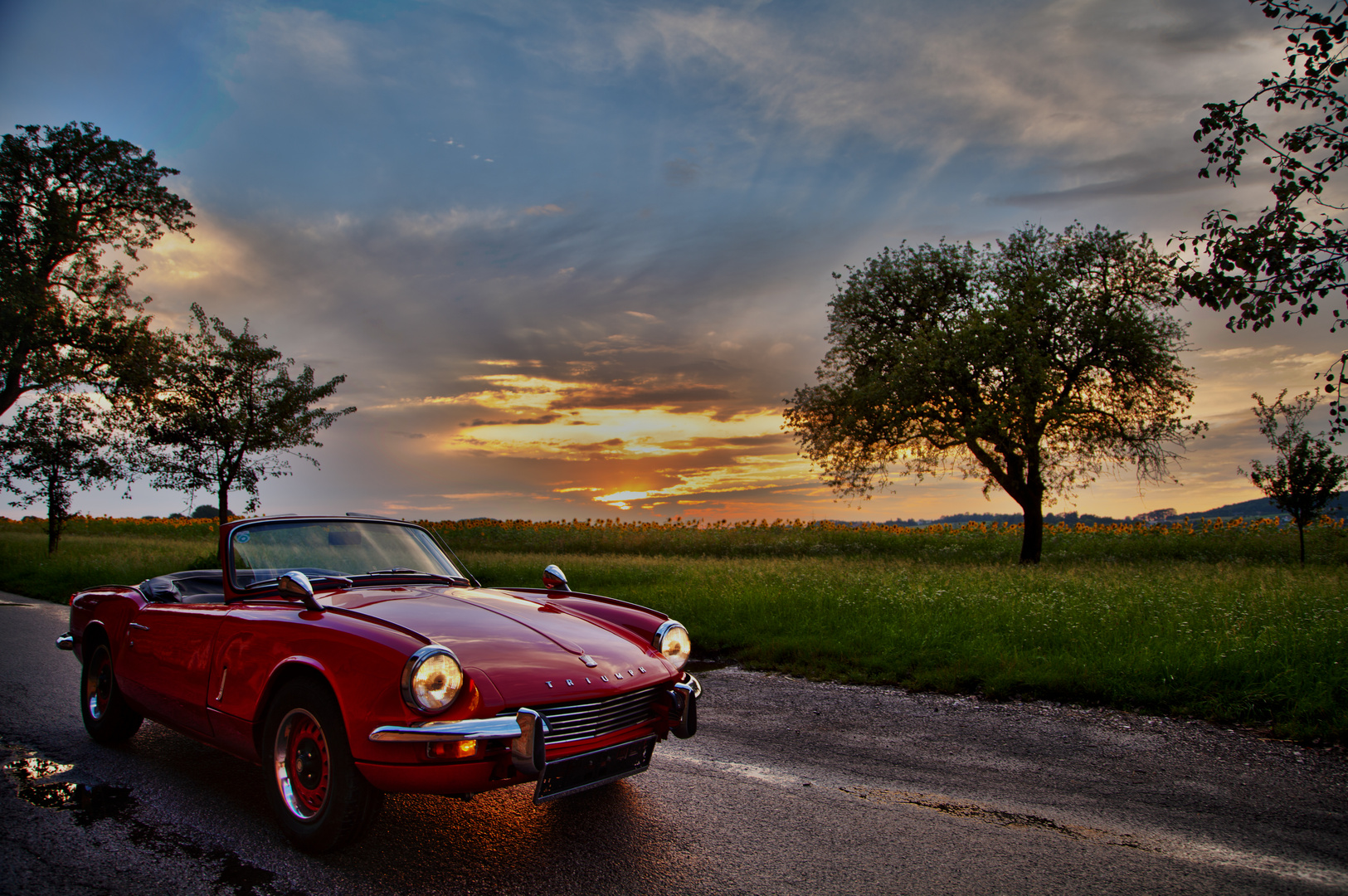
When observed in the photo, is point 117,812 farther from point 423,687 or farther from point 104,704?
point 423,687

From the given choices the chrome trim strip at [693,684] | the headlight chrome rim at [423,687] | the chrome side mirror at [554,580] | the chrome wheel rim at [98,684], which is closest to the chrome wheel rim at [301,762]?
the headlight chrome rim at [423,687]

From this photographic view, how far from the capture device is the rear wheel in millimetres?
5027

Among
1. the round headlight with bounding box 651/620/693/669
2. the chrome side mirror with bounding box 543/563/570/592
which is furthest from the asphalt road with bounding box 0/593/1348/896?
the chrome side mirror with bounding box 543/563/570/592

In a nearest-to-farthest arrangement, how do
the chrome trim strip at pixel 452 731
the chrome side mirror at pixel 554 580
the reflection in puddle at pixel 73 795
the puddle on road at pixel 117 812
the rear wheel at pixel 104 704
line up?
the chrome trim strip at pixel 452 731 → the puddle on road at pixel 117 812 → the reflection in puddle at pixel 73 795 → the rear wheel at pixel 104 704 → the chrome side mirror at pixel 554 580

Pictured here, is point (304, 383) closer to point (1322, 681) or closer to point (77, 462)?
point (77, 462)

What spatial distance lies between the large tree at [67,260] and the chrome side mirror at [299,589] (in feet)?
79.5

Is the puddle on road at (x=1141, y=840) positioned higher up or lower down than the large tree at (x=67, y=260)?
lower down

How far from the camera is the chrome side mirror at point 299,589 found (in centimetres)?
370

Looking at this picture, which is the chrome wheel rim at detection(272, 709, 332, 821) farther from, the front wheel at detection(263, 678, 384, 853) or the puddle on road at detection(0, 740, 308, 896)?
the puddle on road at detection(0, 740, 308, 896)

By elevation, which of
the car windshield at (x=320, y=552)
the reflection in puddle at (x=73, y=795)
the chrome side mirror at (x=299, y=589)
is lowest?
the reflection in puddle at (x=73, y=795)

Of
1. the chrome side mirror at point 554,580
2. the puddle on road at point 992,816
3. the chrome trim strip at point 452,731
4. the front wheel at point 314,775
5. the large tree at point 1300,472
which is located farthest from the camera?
the large tree at point 1300,472

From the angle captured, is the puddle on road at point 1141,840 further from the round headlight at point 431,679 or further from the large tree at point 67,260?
the large tree at point 67,260

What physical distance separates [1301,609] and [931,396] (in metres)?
11.9

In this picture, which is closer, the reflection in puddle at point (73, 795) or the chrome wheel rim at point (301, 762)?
the chrome wheel rim at point (301, 762)
